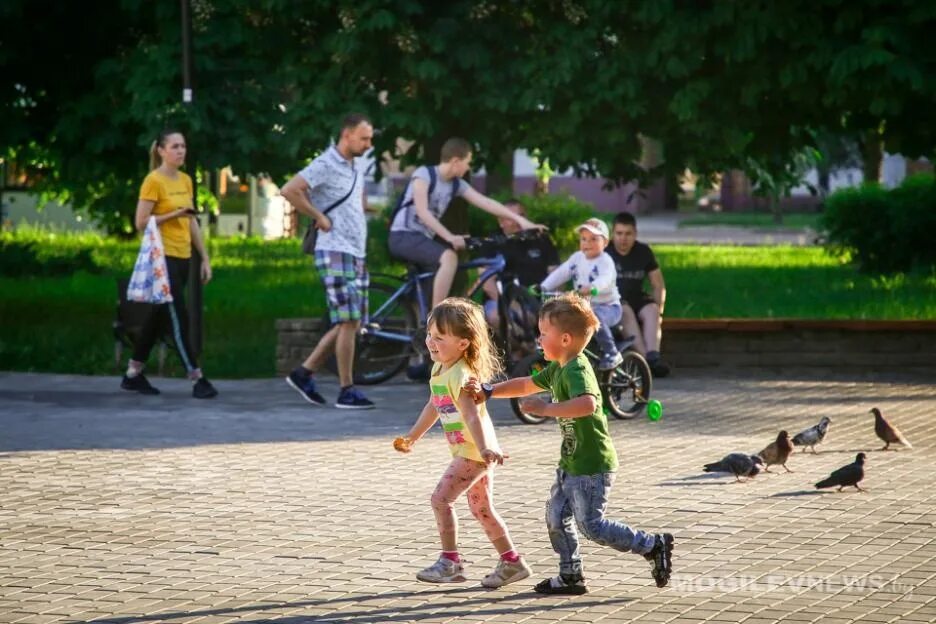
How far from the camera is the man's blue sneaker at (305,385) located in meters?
12.5

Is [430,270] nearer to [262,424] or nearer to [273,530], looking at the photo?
[262,424]

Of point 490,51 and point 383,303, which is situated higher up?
point 490,51

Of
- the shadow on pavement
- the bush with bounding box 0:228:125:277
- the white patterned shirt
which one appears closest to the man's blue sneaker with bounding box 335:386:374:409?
the white patterned shirt

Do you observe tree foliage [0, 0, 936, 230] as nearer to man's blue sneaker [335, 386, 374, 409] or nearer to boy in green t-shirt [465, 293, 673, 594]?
man's blue sneaker [335, 386, 374, 409]

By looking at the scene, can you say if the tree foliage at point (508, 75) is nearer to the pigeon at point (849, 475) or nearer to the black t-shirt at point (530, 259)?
the black t-shirt at point (530, 259)

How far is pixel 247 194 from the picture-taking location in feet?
137

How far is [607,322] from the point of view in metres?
12.0

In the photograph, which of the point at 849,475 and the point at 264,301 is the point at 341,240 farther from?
the point at 264,301

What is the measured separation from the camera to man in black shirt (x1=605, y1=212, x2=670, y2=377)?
13461mm

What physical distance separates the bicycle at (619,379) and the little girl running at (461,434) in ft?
15.6

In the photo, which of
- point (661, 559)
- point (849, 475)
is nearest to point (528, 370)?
point (849, 475)

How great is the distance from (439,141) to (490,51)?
3.91 ft

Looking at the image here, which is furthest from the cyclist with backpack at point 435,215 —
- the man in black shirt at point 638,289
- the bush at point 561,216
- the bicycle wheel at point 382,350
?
the bush at point 561,216

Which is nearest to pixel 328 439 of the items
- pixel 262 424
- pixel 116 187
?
pixel 262 424
